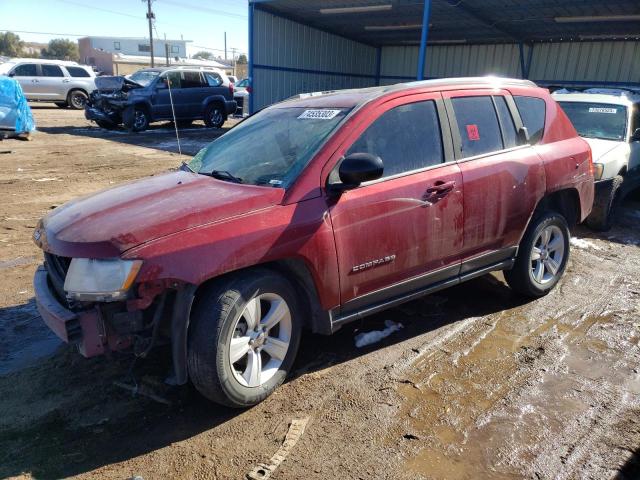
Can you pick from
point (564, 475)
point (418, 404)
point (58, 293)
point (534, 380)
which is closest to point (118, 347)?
point (58, 293)

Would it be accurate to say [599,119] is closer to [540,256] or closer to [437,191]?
[540,256]

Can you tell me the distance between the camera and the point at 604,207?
22.3ft

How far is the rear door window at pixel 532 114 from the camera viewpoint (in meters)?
4.42

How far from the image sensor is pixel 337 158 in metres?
3.28

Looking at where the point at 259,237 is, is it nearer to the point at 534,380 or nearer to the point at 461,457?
the point at 461,457

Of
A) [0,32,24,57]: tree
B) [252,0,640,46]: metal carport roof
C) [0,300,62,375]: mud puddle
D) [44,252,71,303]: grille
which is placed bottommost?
[0,300,62,375]: mud puddle

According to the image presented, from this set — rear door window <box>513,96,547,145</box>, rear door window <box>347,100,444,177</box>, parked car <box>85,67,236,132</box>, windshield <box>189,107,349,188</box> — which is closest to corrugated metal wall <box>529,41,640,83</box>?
parked car <box>85,67,236,132</box>

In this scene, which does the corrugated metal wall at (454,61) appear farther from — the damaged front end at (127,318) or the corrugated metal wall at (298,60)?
the damaged front end at (127,318)

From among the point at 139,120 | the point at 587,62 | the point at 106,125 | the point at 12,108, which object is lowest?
the point at 106,125

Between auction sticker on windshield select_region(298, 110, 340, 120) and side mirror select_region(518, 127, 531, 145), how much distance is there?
5.66 feet

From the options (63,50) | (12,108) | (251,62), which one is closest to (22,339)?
(12,108)

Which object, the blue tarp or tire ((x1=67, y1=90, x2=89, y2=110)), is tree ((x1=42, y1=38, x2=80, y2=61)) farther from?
the blue tarp

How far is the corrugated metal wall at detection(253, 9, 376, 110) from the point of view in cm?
1683

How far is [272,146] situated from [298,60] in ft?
51.6
